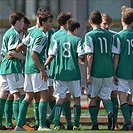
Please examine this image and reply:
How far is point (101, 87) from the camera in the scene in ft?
38.5

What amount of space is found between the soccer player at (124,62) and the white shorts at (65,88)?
2.20ft

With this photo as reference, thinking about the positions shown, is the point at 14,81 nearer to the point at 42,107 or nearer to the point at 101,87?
the point at 42,107

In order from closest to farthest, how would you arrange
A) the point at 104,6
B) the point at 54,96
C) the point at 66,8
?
the point at 54,96 → the point at 104,6 → the point at 66,8

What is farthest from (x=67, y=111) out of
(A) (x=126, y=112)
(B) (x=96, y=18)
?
(B) (x=96, y=18)

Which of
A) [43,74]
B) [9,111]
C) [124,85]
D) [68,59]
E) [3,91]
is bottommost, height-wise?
[9,111]

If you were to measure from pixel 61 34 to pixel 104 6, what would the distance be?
1475cm

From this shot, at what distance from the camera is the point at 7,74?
1205 centimetres

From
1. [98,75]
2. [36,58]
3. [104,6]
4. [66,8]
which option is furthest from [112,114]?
[66,8]

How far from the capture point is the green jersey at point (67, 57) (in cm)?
1162

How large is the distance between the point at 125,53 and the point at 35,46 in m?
1.56

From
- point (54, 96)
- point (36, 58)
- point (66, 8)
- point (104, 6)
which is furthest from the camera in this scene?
point (66, 8)

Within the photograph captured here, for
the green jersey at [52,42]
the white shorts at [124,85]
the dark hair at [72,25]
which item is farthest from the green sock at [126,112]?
the dark hair at [72,25]

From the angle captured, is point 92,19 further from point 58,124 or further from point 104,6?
point 104,6

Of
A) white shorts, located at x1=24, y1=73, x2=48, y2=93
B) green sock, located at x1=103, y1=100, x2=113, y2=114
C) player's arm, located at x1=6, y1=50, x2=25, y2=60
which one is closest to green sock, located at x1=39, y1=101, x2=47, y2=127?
white shorts, located at x1=24, y1=73, x2=48, y2=93
